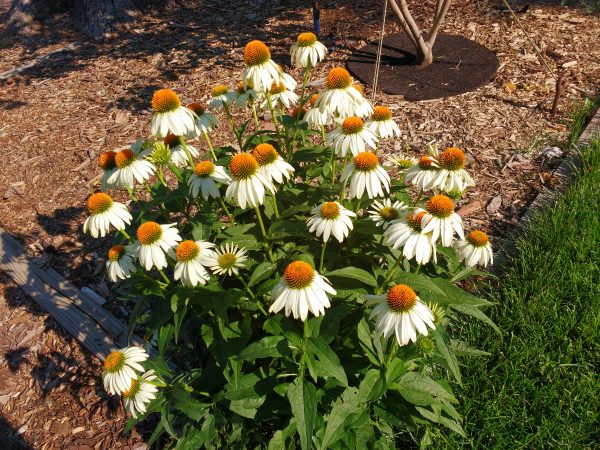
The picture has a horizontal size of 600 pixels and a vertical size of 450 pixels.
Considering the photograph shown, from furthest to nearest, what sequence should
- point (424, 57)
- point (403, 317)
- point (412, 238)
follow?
point (424, 57), point (412, 238), point (403, 317)

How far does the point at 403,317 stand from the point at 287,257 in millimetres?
673

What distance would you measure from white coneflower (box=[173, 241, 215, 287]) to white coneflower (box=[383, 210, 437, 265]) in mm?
656

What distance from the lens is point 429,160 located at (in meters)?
1.92

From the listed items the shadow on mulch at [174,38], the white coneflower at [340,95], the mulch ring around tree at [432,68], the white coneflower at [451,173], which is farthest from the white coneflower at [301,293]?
the shadow on mulch at [174,38]

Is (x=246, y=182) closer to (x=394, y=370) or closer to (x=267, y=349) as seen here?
(x=267, y=349)

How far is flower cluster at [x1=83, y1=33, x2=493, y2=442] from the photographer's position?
1731 mm

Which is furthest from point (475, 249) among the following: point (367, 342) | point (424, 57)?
point (424, 57)

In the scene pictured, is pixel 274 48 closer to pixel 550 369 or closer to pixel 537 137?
pixel 537 137

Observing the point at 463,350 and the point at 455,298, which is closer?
the point at 455,298

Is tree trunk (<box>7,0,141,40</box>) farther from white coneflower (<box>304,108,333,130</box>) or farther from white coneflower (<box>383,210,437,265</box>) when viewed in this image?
white coneflower (<box>383,210,437,265</box>)

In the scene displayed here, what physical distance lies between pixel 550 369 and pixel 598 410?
0.82 ft

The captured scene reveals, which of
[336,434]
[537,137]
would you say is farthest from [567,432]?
[537,137]

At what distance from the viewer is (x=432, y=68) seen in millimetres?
4879

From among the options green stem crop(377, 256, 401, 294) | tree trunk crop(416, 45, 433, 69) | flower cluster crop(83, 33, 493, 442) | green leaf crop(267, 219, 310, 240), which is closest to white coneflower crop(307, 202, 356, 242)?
flower cluster crop(83, 33, 493, 442)
